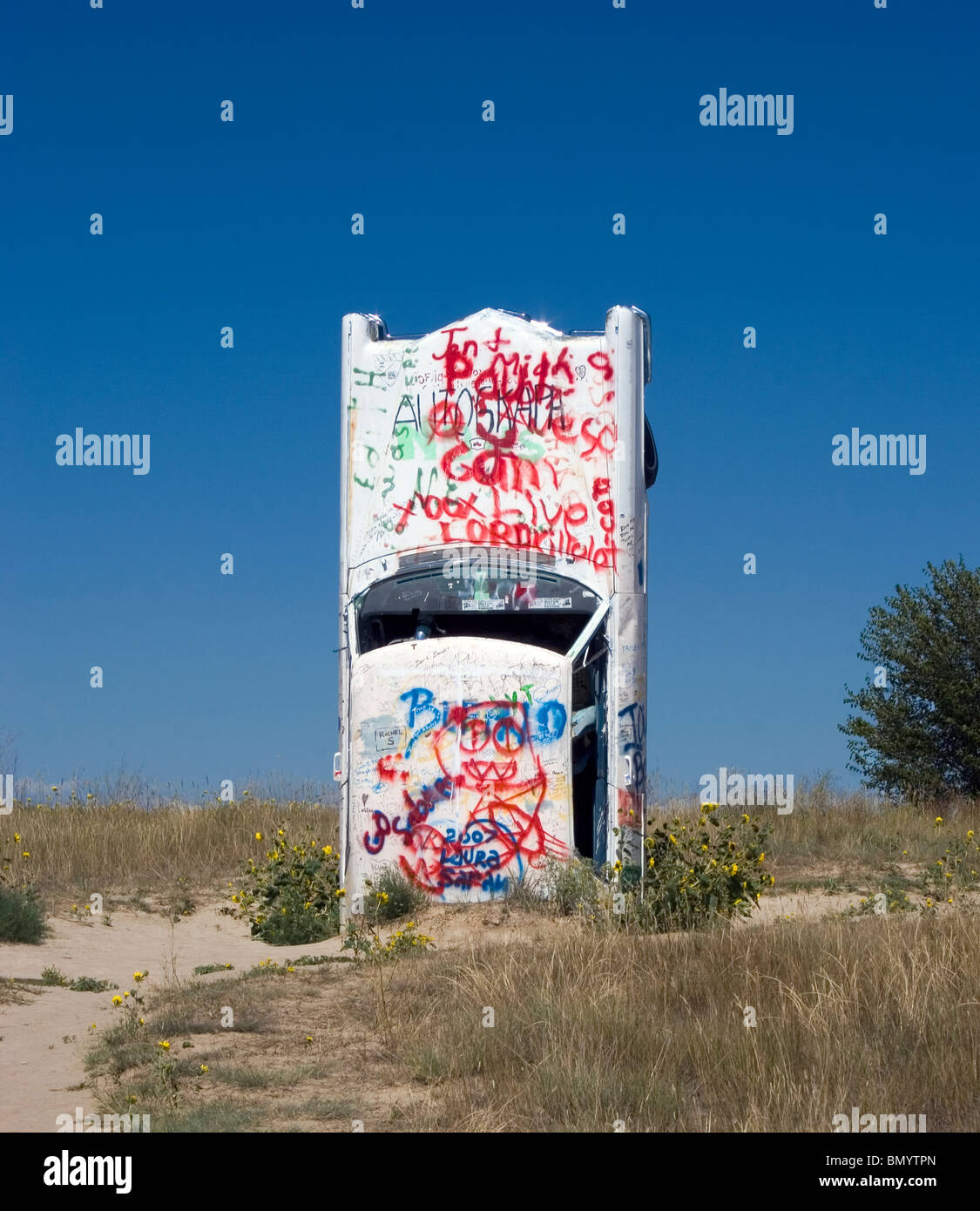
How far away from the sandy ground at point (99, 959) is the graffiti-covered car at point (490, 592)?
748 millimetres

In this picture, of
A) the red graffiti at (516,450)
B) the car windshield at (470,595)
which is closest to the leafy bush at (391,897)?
the car windshield at (470,595)

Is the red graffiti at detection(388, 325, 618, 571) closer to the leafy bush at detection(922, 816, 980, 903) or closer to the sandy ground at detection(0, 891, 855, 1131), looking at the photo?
the sandy ground at detection(0, 891, 855, 1131)

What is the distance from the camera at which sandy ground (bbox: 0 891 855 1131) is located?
7473mm

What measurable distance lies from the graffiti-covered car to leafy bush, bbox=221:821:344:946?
1.59 ft

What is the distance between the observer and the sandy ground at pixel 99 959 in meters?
7.47

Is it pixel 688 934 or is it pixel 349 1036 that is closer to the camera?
pixel 349 1036

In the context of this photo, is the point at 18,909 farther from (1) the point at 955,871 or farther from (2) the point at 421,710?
(1) the point at 955,871

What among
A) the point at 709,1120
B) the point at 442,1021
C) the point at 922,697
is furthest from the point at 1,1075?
the point at 922,697

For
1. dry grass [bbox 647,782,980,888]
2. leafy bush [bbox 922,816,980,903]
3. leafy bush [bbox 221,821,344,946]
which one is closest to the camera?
leafy bush [bbox 221,821,344,946]

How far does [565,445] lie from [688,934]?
534 cm

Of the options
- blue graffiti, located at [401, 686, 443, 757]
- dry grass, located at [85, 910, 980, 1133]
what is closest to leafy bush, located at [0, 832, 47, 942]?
blue graffiti, located at [401, 686, 443, 757]

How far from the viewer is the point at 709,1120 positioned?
20.2 feet

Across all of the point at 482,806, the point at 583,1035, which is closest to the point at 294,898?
the point at 482,806
